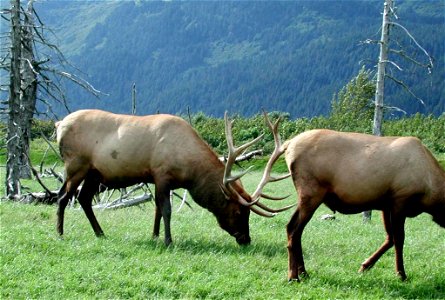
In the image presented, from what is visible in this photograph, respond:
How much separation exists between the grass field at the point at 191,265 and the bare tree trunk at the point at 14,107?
4.38m

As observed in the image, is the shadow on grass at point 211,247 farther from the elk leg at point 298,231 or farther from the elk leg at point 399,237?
the elk leg at point 399,237

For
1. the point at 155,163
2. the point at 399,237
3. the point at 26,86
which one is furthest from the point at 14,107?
the point at 399,237

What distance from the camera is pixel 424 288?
792 cm

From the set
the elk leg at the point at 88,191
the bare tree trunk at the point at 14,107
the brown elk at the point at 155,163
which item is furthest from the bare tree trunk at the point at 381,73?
the bare tree trunk at the point at 14,107

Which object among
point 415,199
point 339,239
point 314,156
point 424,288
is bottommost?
point 339,239

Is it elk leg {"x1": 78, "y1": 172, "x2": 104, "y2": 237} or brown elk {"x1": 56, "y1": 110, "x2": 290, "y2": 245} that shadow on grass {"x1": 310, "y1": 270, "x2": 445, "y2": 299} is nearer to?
brown elk {"x1": 56, "y1": 110, "x2": 290, "y2": 245}

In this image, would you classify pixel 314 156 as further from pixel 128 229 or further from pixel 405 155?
pixel 128 229

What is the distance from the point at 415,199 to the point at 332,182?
109 centimetres

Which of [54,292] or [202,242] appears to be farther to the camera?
[202,242]

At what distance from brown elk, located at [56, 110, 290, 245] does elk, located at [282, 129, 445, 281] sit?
4.95 ft

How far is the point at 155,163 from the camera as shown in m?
9.67

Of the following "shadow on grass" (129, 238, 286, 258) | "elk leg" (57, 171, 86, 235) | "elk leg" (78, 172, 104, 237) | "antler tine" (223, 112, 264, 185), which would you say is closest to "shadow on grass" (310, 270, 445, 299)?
"shadow on grass" (129, 238, 286, 258)

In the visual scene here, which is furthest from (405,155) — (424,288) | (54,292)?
(54,292)

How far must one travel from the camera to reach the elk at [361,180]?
803cm
